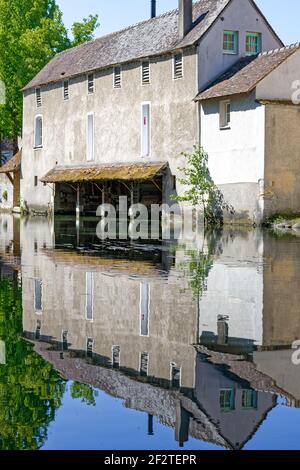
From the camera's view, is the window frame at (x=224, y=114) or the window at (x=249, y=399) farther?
the window frame at (x=224, y=114)

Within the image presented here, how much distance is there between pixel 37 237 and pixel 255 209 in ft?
34.4

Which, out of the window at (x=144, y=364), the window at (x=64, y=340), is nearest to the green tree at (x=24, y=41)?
the window at (x=64, y=340)

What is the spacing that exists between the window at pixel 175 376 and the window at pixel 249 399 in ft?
1.80

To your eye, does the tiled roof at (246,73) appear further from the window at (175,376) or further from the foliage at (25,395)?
the window at (175,376)

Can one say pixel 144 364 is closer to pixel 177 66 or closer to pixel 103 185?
pixel 177 66

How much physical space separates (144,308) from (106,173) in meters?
31.9

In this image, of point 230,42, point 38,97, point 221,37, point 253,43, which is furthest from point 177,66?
point 38,97

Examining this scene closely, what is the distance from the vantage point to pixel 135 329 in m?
8.80

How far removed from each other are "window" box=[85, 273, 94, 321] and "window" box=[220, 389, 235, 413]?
3.59 metres

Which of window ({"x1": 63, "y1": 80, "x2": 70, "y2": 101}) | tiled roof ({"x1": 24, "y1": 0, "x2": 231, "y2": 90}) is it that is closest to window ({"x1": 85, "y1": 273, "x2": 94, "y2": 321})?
tiled roof ({"x1": 24, "y1": 0, "x2": 231, "y2": 90})

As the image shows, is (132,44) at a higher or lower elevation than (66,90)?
higher

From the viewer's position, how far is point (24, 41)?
55.1m

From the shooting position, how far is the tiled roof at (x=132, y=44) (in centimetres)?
3750

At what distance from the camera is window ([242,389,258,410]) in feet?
18.5
